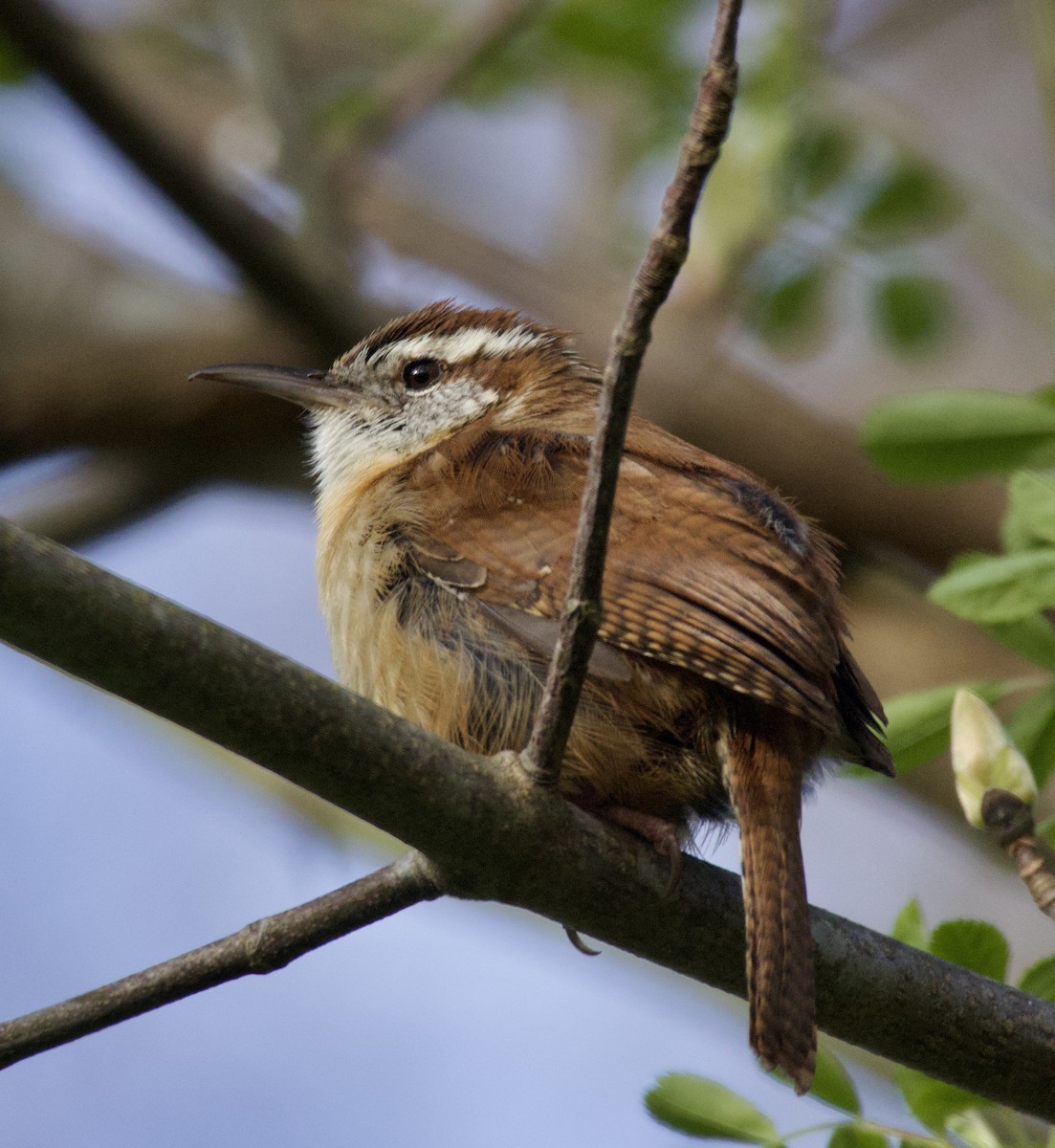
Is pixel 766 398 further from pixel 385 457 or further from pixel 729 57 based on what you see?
pixel 729 57

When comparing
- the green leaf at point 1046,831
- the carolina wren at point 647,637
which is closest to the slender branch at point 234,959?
the carolina wren at point 647,637

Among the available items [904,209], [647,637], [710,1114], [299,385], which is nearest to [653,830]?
[647,637]

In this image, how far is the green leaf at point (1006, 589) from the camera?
253cm

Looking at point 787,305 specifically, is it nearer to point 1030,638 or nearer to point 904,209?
point 904,209

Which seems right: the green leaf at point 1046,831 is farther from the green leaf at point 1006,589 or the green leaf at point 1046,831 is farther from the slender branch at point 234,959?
the slender branch at point 234,959

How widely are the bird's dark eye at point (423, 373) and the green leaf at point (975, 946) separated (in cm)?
198

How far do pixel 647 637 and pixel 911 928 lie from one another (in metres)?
0.72

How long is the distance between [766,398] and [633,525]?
11.1 feet

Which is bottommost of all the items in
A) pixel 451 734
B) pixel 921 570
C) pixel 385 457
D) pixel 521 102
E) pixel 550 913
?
pixel 550 913

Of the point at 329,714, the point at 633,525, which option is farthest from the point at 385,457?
the point at 329,714

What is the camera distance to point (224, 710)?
6.84 ft

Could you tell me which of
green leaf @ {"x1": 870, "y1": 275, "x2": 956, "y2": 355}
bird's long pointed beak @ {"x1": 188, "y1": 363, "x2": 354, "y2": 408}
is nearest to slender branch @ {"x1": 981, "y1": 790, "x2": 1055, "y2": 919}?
bird's long pointed beak @ {"x1": 188, "y1": 363, "x2": 354, "y2": 408}

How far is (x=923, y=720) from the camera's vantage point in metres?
2.80

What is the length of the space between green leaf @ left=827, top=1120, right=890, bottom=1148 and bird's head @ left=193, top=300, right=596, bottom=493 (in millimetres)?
1841
